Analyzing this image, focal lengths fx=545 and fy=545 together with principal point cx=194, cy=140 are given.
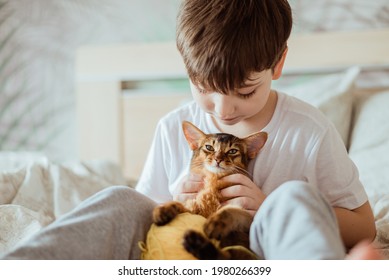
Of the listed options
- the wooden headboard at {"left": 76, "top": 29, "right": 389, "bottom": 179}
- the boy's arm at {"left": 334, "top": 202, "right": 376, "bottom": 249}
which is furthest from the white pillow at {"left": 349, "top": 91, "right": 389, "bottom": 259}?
the wooden headboard at {"left": 76, "top": 29, "right": 389, "bottom": 179}

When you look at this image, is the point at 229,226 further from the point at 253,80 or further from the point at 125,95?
the point at 125,95

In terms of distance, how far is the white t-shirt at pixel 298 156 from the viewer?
3.69 feet

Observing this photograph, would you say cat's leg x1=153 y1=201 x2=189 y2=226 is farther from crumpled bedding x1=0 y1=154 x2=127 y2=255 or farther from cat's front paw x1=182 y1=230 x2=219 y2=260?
crumpled bedding x1=0 y1=154 x2=127 y2=255

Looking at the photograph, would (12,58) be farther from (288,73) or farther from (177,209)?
(177,209)

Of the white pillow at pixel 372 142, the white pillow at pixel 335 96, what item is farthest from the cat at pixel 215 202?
the white pillow at pixel 335 96

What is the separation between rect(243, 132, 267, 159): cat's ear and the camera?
3.56 ft

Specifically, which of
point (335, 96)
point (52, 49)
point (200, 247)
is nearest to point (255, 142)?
point (200, 247)

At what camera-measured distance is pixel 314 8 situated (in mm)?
2262

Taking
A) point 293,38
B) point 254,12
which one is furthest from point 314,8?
point 254,12

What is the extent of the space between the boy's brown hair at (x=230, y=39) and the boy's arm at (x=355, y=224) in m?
0.33

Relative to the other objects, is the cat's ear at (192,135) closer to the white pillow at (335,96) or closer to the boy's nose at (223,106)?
Answer: the boy's nose at (223,106)

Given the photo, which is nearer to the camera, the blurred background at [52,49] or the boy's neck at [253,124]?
the boy's neck at [253,124]

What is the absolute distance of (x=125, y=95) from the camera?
2412 mm

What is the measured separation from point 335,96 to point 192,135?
35.5 inches
